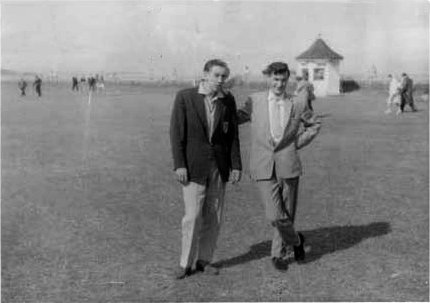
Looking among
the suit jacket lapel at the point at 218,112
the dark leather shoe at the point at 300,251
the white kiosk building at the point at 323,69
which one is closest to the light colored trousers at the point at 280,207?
the dark leather shoe at the point at 300,251

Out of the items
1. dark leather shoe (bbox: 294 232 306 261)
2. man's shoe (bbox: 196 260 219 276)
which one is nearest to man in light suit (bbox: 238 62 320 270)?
dark leather shoe (bbox: 294 232 306 261)

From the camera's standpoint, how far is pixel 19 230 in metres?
6.81

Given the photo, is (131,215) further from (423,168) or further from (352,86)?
(352,86)

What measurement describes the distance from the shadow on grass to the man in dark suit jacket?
21.8 inches

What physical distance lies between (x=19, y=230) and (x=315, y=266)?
3038mm

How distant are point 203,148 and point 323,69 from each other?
39.4 metres

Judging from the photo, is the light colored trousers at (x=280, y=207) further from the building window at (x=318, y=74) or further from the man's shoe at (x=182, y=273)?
the building window at (x=318, y=74)

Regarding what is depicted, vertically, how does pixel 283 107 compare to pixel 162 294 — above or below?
above

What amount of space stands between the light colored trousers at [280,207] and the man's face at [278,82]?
671 mm

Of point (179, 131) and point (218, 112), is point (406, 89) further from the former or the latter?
point (179, 131)

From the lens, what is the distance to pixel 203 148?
519 cm

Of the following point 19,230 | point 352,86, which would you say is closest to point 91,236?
point 19,230

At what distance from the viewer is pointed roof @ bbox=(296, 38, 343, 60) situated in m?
43.8

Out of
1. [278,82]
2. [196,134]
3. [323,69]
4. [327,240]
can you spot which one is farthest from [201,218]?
[323,69]
